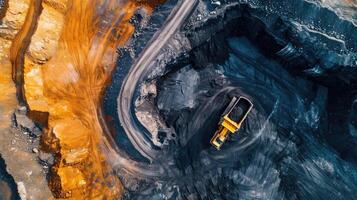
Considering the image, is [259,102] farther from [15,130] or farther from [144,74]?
[15,130]

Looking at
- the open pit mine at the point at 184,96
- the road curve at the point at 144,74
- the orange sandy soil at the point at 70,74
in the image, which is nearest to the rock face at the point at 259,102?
the open pit mine at the point at 184,96

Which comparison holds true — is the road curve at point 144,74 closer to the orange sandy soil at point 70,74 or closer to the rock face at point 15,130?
the orange sandy soil at point 70,74

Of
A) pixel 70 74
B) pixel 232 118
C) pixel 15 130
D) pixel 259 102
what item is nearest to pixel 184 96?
pixel 232 118

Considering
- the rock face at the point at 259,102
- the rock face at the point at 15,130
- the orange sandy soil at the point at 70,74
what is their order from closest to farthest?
the rock face at the point at 15,130, the orange sandy soil at the point at 70,74, the rock face at the point at 259,102

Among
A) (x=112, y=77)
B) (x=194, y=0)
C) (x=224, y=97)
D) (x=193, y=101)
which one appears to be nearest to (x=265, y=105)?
(x=224, y=97)

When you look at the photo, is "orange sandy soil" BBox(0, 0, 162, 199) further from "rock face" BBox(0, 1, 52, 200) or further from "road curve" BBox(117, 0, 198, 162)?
"road curve" BBox(117, 0, 198, 162)

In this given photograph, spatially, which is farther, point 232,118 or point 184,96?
point 184,96

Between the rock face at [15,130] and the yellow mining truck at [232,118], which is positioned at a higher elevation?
the yellow mining truck at [232,118]
